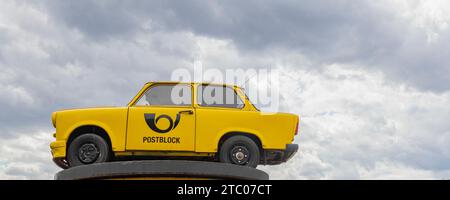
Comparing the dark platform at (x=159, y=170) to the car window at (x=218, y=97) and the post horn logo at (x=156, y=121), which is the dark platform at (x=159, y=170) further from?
the car window at (x=218, y=97)

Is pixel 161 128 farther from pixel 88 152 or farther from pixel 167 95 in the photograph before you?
pixel 88 152

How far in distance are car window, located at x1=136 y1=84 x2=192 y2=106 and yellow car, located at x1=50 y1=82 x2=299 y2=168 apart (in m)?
0.02

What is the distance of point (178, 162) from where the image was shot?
9.58 m

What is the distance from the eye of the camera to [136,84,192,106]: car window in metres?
10.4

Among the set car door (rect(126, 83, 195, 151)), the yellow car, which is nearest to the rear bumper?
the yellow car

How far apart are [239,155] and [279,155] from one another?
1.06m

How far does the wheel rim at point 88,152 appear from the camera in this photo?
9972 millimetres
